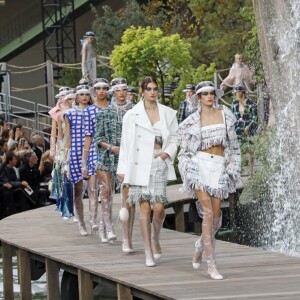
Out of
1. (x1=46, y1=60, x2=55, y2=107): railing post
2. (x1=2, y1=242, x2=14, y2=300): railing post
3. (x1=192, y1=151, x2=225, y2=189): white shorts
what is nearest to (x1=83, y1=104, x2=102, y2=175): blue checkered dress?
(x1=2, y1=242, x2=14, y2=300): railing post

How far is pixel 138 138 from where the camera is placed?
14383mm

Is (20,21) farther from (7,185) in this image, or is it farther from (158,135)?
(158,135)

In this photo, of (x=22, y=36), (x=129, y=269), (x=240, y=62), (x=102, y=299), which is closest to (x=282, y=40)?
(x=102, y=299)

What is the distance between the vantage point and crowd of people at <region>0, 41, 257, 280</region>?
13.4m

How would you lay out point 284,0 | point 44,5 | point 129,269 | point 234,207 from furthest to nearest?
point 44,5 → point 234,207 → point 284,0 → point 129,269

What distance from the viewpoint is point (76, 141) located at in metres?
17.7

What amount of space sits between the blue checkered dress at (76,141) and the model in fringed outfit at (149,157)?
306 centimetres

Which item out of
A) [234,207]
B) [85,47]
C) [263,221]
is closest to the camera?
[263,221]

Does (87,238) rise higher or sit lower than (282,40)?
lower

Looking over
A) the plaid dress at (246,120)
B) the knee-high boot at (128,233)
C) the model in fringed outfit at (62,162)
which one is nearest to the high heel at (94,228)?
the model in fringed outfit at (62,162)

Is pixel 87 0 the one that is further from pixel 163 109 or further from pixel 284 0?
pixel 163 109

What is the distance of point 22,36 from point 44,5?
126 inches

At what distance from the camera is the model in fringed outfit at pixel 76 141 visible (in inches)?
691

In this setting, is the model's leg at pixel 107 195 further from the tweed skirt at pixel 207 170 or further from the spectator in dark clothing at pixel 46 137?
the spectator in dark clothing at pixel 46 137
